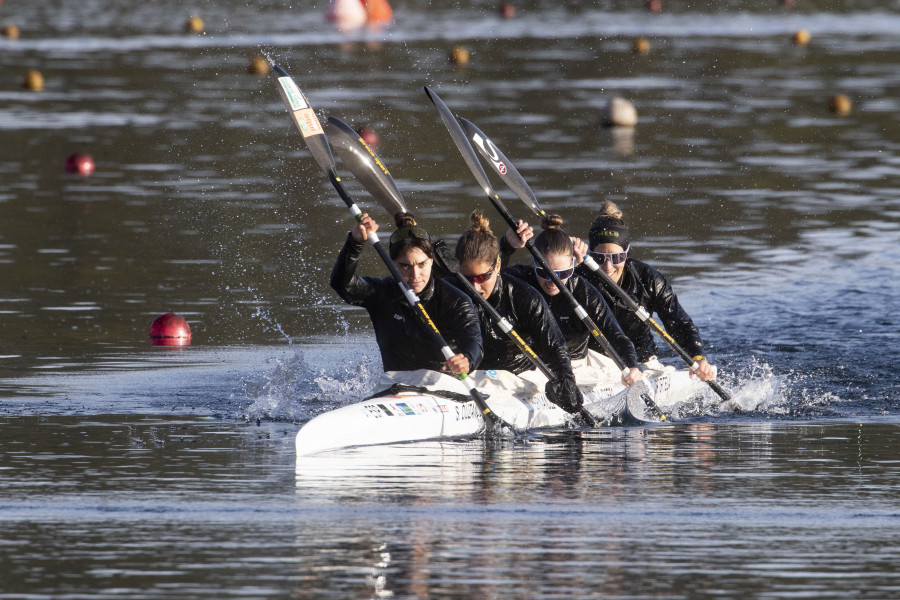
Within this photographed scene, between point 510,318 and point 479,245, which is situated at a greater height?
point 479,245

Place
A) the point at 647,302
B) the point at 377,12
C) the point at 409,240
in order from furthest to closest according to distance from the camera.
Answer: the point at 377,12
the point at 647,302
the point at 409,240

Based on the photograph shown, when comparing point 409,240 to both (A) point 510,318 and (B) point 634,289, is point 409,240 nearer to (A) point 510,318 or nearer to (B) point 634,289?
(A) point 510,318

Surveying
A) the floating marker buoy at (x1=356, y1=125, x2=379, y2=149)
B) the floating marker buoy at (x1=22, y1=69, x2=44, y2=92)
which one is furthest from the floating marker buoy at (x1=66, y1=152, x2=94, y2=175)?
the floating marker buoy at (x1=22, y1=69, x2=44, y2=92)

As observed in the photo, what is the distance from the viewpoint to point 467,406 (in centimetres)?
1134

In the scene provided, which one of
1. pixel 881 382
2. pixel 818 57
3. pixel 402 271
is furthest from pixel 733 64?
pixel 402 271

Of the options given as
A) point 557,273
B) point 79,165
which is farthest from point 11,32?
point 557,273

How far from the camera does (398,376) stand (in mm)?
11508

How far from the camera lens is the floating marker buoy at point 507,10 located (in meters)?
55.4

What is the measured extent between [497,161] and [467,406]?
3320 millimetres

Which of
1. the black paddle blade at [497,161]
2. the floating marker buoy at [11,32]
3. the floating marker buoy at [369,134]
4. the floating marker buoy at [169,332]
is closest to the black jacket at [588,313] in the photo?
the black paddle blade at [497,161]

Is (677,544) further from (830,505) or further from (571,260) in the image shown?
(571,260)

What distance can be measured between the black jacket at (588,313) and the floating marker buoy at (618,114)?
721 inches

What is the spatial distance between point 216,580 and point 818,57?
37400 mm

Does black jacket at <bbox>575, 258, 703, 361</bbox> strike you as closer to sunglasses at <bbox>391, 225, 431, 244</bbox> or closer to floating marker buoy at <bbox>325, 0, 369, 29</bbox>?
sunglasses at <bbox>391, 225, 431, 244</bbox>
